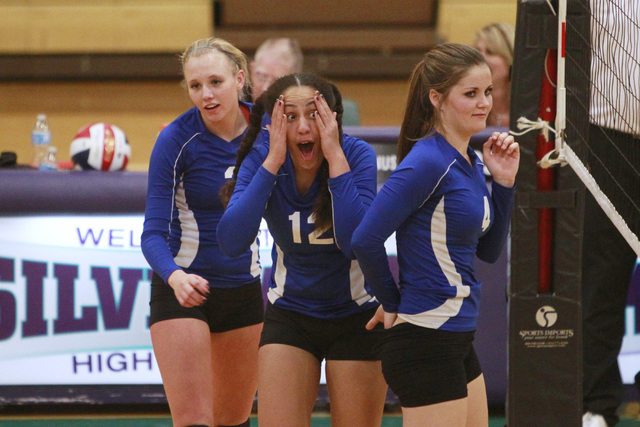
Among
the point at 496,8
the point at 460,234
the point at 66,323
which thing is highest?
the point at 496,8

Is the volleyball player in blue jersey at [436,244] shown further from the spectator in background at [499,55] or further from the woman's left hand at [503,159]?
the spectator in background at [499,55]

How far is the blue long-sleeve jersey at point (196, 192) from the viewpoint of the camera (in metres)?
2.96

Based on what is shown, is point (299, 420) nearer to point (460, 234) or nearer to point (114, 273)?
point (460, 234)

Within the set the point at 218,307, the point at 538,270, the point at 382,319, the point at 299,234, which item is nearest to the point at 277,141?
the point at 299,234

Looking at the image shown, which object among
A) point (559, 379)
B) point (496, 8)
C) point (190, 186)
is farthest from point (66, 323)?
point (496, 8)

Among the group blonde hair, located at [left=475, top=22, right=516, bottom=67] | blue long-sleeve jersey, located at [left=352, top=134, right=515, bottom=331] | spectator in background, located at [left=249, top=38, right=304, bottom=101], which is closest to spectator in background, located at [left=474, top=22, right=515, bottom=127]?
blonde hair, located at [left=475, top=22, right=516, bottom=67]

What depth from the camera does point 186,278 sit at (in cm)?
265

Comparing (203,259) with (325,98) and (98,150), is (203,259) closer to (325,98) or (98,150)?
(325,98)

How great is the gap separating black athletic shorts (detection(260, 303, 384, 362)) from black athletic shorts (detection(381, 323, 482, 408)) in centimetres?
23

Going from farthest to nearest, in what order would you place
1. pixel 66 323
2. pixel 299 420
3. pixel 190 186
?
pixel 66 323 → pixel 190 186 → pixel 299 420

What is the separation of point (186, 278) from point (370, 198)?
639mm

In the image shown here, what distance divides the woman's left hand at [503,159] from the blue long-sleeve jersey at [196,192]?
962 mm

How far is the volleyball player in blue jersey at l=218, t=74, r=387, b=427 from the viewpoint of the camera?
2.57 m

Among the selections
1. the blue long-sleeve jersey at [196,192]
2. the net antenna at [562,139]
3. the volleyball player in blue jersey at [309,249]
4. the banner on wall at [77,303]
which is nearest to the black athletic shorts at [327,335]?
the volleyball player in blue jersey at [309,249]
